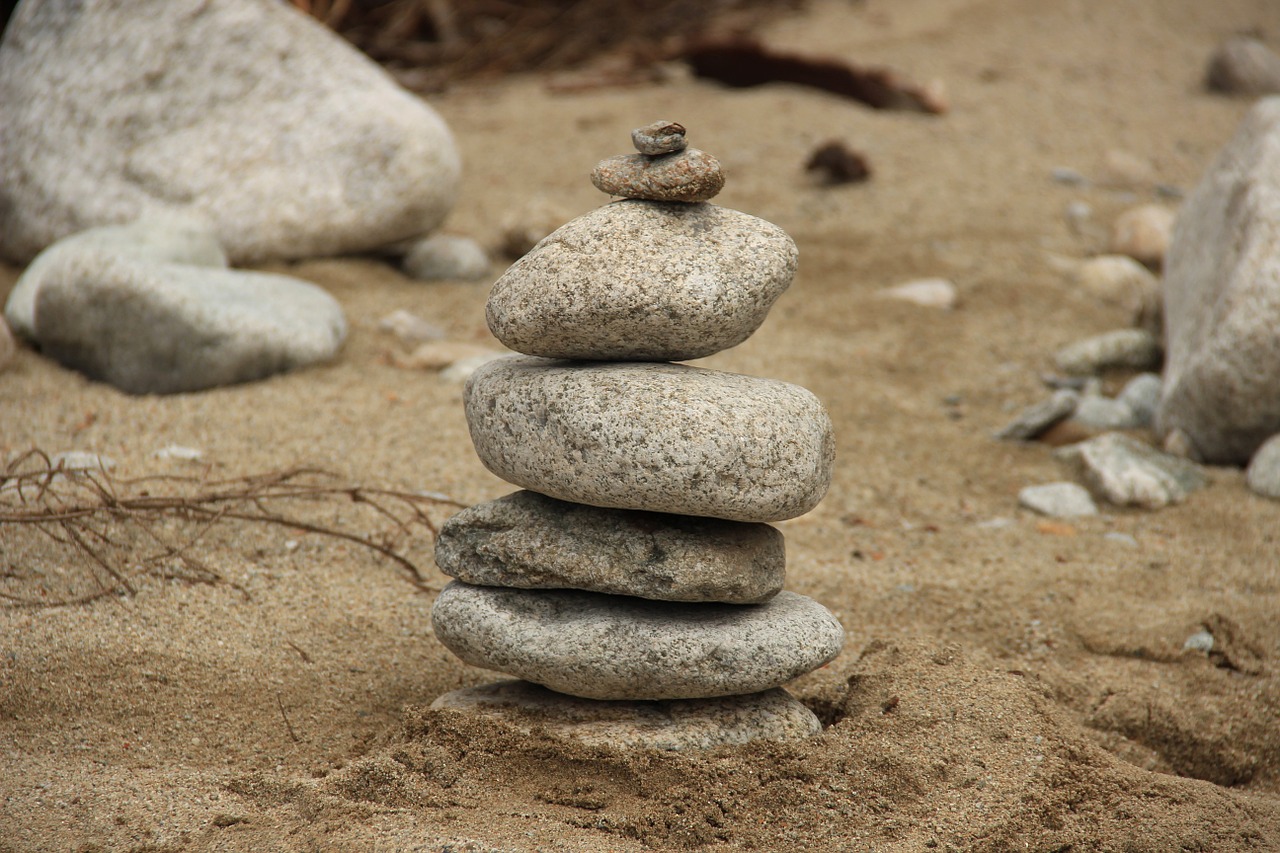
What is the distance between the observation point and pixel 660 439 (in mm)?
2676

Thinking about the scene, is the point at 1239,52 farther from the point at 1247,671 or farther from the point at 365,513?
the point at 365,513

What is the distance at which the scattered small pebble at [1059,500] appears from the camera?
4.60 metres

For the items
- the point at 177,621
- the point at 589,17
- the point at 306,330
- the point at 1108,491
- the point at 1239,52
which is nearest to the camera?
the point at 177,621

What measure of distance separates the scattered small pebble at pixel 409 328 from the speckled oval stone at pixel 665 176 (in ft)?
9.95

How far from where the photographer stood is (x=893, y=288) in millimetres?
6578

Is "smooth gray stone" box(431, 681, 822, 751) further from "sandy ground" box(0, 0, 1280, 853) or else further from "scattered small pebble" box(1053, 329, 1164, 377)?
"scattered small pebble" box(1053, 329, 1164, 377)

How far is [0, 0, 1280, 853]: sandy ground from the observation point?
2.59 meters

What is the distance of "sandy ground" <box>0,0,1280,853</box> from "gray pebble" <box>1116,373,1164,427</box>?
0.45 m

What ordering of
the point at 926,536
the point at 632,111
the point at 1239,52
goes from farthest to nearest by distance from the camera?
the point at 1239,52 → the point at 632,111 → the point at 926,536

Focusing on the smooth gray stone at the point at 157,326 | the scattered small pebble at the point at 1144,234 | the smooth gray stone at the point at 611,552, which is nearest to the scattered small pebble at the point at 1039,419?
the scattered small pebble at the point at 1144,234

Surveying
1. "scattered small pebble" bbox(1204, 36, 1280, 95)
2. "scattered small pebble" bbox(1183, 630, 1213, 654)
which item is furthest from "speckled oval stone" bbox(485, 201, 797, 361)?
"scattered small pebble" bbox(1204, 36, 1280, 95)

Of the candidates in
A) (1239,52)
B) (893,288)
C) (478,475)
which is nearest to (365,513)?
(478,475)

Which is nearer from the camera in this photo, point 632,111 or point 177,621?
point 177,621

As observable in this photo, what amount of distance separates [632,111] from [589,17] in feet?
7.43
